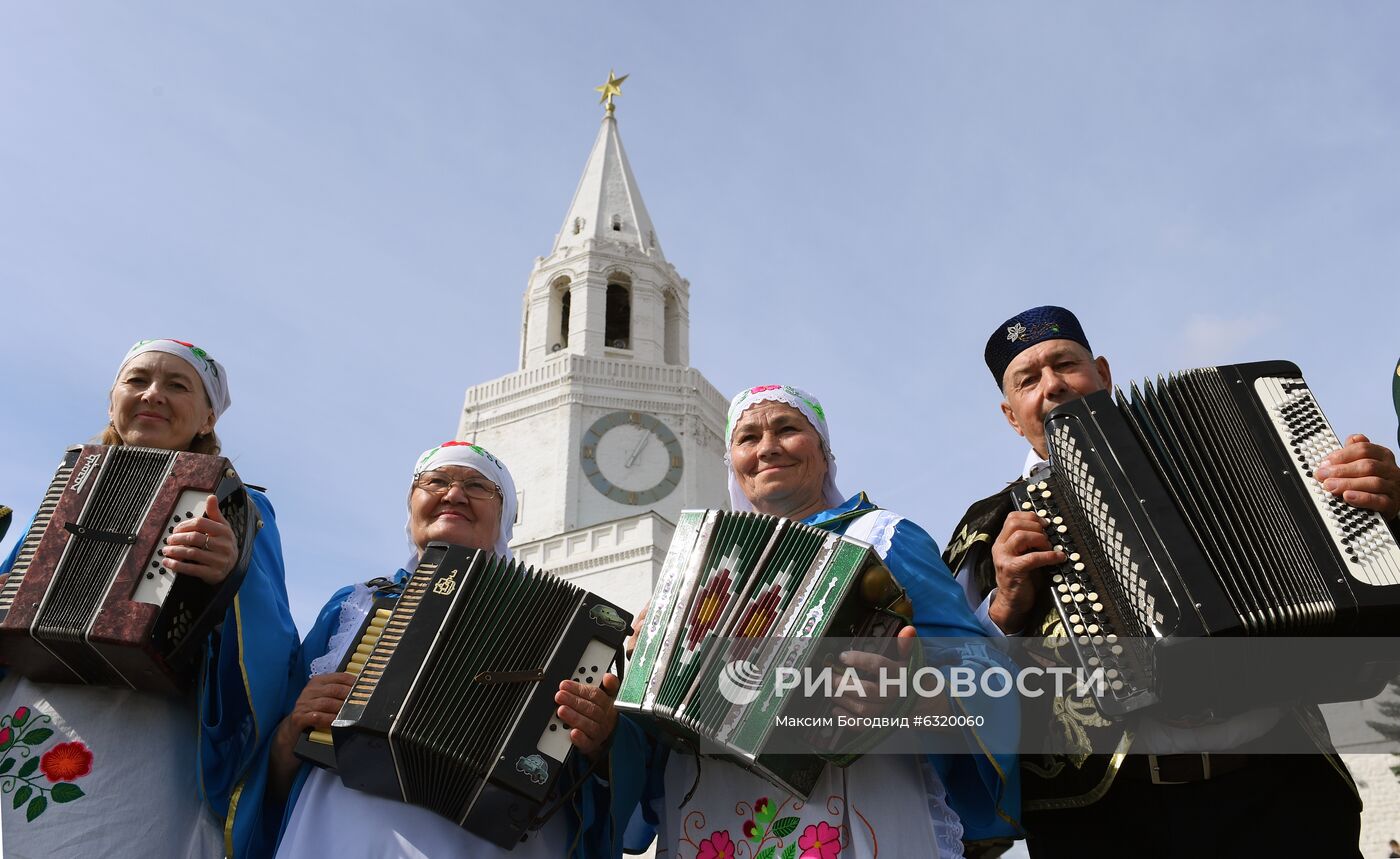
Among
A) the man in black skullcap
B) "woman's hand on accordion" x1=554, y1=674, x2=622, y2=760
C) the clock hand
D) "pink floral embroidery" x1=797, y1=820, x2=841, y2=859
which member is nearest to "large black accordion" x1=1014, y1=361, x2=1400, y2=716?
the man in black skullcap

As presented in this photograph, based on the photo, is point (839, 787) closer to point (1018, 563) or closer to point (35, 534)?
point (1018, 563)

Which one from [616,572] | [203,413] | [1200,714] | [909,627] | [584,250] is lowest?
[1200,714]

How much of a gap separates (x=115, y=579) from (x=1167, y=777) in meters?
3.67

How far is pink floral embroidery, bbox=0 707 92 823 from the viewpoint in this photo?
167 inches

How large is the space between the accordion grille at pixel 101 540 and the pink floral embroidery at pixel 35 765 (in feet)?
1.53

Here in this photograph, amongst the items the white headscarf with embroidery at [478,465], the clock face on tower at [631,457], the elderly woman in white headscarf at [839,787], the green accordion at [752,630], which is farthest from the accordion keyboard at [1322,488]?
the clock face on tower at [631,457]

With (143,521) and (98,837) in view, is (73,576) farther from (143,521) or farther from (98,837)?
(98,837)

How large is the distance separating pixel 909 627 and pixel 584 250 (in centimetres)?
3167

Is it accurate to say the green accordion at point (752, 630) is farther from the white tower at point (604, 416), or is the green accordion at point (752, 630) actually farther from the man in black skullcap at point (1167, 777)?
the white tower at point (604, 416)

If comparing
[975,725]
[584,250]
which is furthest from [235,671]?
[584,250]

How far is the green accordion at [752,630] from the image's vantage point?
381 cm

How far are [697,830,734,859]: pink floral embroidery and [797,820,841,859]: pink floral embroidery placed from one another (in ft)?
0.89

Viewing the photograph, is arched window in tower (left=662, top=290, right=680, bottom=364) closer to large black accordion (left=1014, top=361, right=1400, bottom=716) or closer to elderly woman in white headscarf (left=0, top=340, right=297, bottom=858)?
elderly woman in white headscarf (left=0, top=340, right=297, bottom=858)

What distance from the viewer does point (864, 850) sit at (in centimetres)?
395
